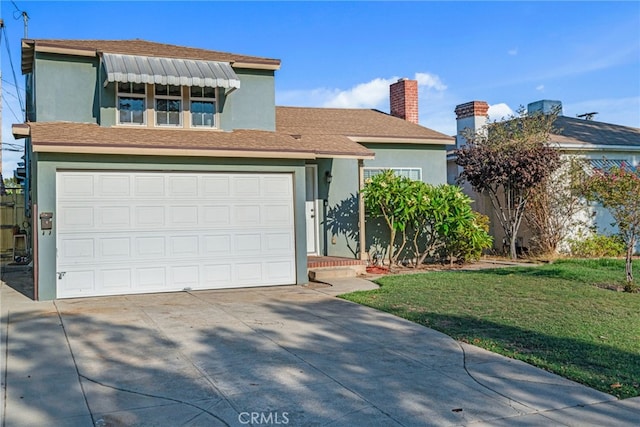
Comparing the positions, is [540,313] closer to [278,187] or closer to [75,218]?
[278,187]

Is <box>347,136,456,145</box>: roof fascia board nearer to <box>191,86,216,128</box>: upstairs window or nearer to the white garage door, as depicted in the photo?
the white garage door

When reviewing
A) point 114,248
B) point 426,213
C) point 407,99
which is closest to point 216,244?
point 114,248

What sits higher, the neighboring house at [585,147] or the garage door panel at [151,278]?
the neighboring house at [585,147]

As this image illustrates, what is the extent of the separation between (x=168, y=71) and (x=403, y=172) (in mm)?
7229

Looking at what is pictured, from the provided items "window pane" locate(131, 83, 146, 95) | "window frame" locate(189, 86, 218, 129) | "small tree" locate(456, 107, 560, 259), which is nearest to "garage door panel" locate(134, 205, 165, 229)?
"window frame" locate(189, 86, 218, 129)

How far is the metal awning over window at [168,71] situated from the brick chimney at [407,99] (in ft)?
24.4

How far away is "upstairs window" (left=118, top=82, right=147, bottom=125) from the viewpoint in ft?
39.5

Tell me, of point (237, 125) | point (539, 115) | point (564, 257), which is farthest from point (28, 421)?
point (539, 115)

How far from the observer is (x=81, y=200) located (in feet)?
34.6

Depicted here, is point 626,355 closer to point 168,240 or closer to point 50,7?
point 168,240

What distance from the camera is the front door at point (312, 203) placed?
14.8 metres

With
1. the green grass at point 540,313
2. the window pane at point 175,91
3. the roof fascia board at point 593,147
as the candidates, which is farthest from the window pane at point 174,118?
the roof fascia board at point 593,147

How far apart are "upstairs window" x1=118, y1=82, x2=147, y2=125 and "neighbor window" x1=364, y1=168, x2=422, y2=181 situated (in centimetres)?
630

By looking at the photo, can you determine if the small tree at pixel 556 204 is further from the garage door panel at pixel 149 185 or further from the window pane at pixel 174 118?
the garage door panel at pixel 149 185
